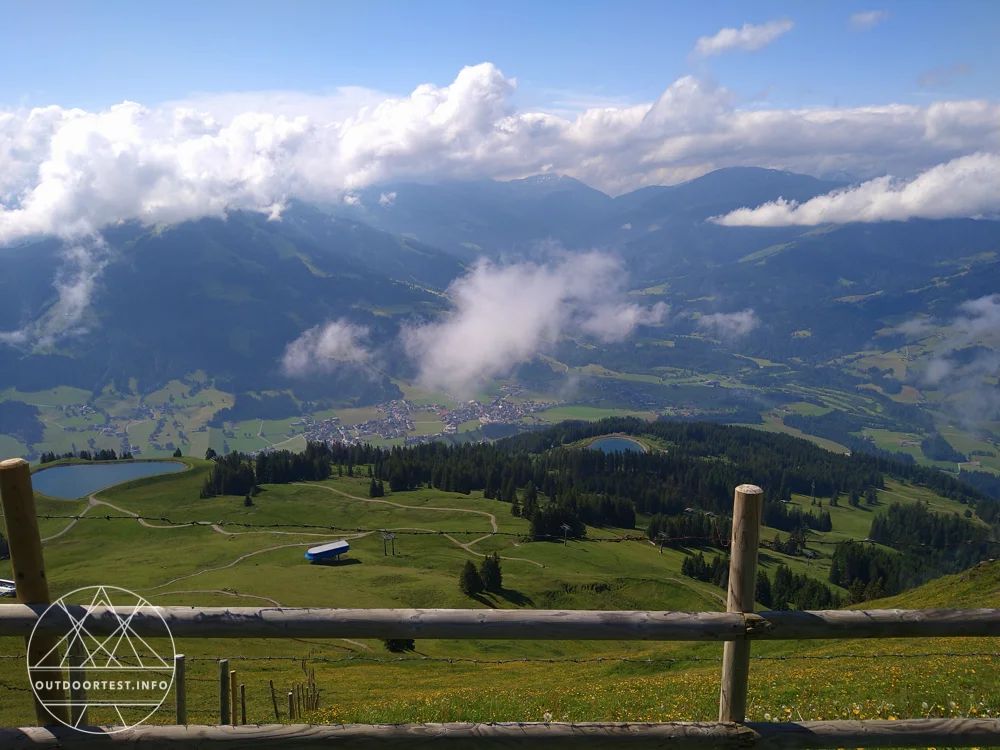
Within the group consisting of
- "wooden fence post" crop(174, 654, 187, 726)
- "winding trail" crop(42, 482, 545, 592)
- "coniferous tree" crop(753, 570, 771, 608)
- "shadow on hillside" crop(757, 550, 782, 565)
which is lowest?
"shadow on hillside" crop(757, 550, 782, 565)

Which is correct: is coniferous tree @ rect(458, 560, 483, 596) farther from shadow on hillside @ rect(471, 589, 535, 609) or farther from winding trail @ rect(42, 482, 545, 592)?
winding trail @ rect(42, 482, 545, 592)

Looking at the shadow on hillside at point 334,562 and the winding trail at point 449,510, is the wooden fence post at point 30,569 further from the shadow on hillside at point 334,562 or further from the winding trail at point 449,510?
the winding trail at point 449,510

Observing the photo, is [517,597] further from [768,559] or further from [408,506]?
[768,559]

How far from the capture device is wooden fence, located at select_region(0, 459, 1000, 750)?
331 inches

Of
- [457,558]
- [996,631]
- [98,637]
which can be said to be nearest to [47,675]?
[98,637]

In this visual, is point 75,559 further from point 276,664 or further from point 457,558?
point 276,664

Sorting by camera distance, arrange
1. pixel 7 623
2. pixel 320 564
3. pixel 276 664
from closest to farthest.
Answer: pixel 7 623, pixel 276 664, pixel 320 564

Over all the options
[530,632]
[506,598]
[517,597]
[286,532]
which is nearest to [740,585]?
[530,632]

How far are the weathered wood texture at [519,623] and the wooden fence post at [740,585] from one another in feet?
0.88

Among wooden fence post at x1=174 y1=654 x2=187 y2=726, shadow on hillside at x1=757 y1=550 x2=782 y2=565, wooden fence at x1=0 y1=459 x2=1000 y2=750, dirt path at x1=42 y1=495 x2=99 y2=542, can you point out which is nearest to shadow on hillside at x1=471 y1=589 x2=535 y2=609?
wooden fence post at x1=174 y1=654 x2=187 y2=726

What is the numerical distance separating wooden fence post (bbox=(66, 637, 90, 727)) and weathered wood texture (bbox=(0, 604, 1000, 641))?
0.40 m

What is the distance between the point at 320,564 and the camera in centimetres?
9738

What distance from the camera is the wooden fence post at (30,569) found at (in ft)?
28.1

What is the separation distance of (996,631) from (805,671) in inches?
600
